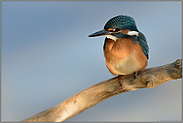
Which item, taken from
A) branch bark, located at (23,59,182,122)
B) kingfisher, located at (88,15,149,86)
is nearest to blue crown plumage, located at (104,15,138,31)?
kingfisher, located at (88,15,149,86)

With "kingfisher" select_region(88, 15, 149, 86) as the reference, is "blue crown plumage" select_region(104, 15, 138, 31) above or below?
above

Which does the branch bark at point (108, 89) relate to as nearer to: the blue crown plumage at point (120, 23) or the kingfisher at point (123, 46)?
the kingfisher at point (123, 46)

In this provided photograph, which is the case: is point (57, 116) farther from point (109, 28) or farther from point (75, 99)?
point (109, 28)

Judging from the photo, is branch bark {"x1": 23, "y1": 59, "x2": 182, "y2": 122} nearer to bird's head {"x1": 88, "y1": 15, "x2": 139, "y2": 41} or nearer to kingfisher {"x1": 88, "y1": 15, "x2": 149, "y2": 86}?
kingfisher {"x1": 88, "y1": 15, "x2": 149, "y2": 86}

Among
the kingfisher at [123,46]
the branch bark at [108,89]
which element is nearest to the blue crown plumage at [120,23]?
the kingfisher at [123,46]

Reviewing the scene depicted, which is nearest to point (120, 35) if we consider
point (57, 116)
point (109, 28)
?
point (109, 28)

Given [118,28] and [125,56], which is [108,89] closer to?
[125,56]
